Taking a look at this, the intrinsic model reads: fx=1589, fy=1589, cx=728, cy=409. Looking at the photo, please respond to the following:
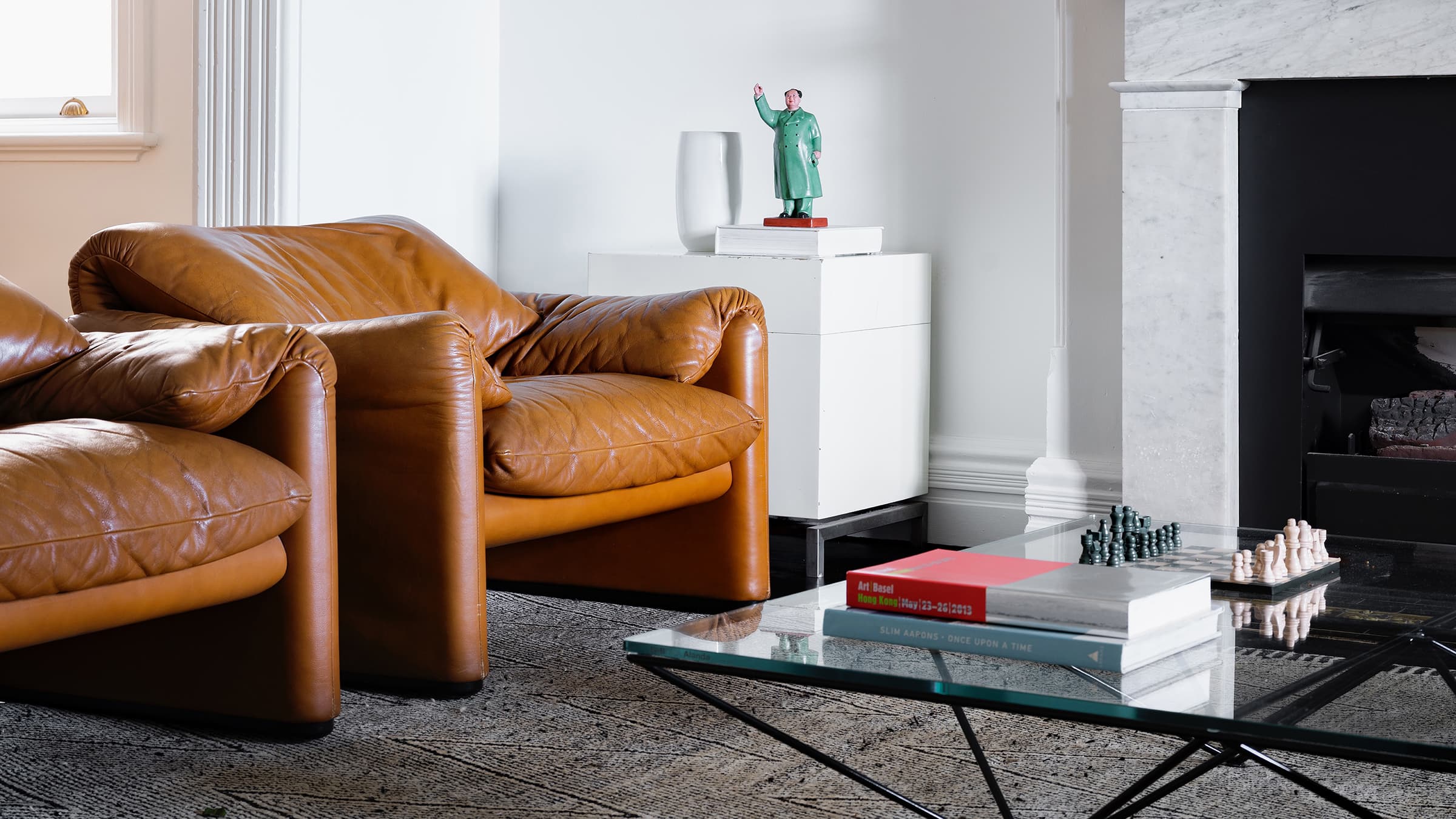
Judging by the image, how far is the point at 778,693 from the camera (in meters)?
2.41

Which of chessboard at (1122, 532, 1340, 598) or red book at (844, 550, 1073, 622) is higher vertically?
red book at (844, 550, 1073, 622)

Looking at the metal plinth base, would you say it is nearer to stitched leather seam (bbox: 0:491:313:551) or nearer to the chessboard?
the chessboard

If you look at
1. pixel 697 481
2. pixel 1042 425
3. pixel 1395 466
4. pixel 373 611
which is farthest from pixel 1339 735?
Answer: pixel 1042 425

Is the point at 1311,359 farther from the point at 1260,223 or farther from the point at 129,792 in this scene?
the point at 129,792

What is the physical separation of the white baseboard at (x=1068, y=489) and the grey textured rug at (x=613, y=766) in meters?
1.50

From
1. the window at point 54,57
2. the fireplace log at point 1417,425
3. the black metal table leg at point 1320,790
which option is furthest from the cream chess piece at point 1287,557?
the window at point 54,57

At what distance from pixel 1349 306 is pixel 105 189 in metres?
3.69

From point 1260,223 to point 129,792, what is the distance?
2.59 m

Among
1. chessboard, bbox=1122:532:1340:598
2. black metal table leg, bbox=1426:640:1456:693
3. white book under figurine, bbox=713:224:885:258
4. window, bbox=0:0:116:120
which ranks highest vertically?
window, bbox=0:0:116:120

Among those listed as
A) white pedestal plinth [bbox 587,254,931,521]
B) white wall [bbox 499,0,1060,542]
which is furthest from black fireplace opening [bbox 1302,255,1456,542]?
white pedestal plinth [bbox 587,254,931,521]

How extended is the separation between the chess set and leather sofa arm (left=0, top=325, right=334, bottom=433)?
3.37 ft

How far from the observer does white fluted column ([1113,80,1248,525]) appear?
341 cm

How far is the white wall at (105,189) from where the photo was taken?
486 cm

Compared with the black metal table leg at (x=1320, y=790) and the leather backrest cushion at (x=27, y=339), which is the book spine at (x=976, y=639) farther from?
the leather backrest cushion at (x=27, y=339)
